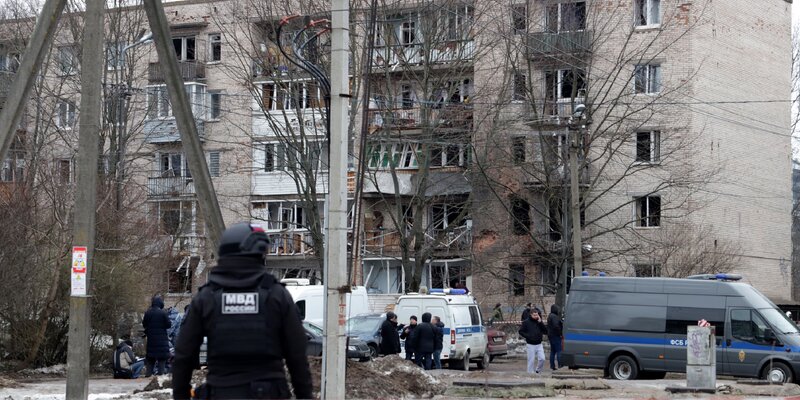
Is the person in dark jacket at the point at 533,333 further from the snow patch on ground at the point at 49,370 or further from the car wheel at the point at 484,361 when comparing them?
the snow patch on ground at the point at 49,370

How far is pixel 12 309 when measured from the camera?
22.5m

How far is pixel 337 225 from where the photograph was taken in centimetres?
1372

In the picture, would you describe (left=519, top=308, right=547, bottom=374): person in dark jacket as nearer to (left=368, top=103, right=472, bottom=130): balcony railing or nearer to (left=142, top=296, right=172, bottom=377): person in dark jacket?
(left=142, top=296, right=172, bottom=377): person in dark jacket

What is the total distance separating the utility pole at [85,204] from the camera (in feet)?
48.4

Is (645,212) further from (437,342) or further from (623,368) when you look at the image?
(623,368)

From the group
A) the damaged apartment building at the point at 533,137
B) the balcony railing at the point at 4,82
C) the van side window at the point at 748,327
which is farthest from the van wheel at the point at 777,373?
the balcony railing at the point at 4,82

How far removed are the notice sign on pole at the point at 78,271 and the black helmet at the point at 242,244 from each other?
31.3 ft

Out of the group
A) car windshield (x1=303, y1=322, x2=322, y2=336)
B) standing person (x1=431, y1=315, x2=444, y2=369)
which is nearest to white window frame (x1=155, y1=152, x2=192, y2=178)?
car windshield (x1=303, y1=322, x2=322, y2=336)

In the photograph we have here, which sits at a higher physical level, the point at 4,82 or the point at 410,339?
the point at 4,82

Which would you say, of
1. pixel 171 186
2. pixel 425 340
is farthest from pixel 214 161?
pixel 425 340

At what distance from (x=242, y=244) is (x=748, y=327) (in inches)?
773

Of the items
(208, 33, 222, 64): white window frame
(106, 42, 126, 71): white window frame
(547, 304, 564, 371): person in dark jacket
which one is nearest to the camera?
(547, 304, 564, 371): person in dark jacket

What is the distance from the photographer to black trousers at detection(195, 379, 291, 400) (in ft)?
18.4

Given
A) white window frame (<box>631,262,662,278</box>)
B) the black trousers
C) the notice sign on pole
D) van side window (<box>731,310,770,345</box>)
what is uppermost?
the notice sign on pole
